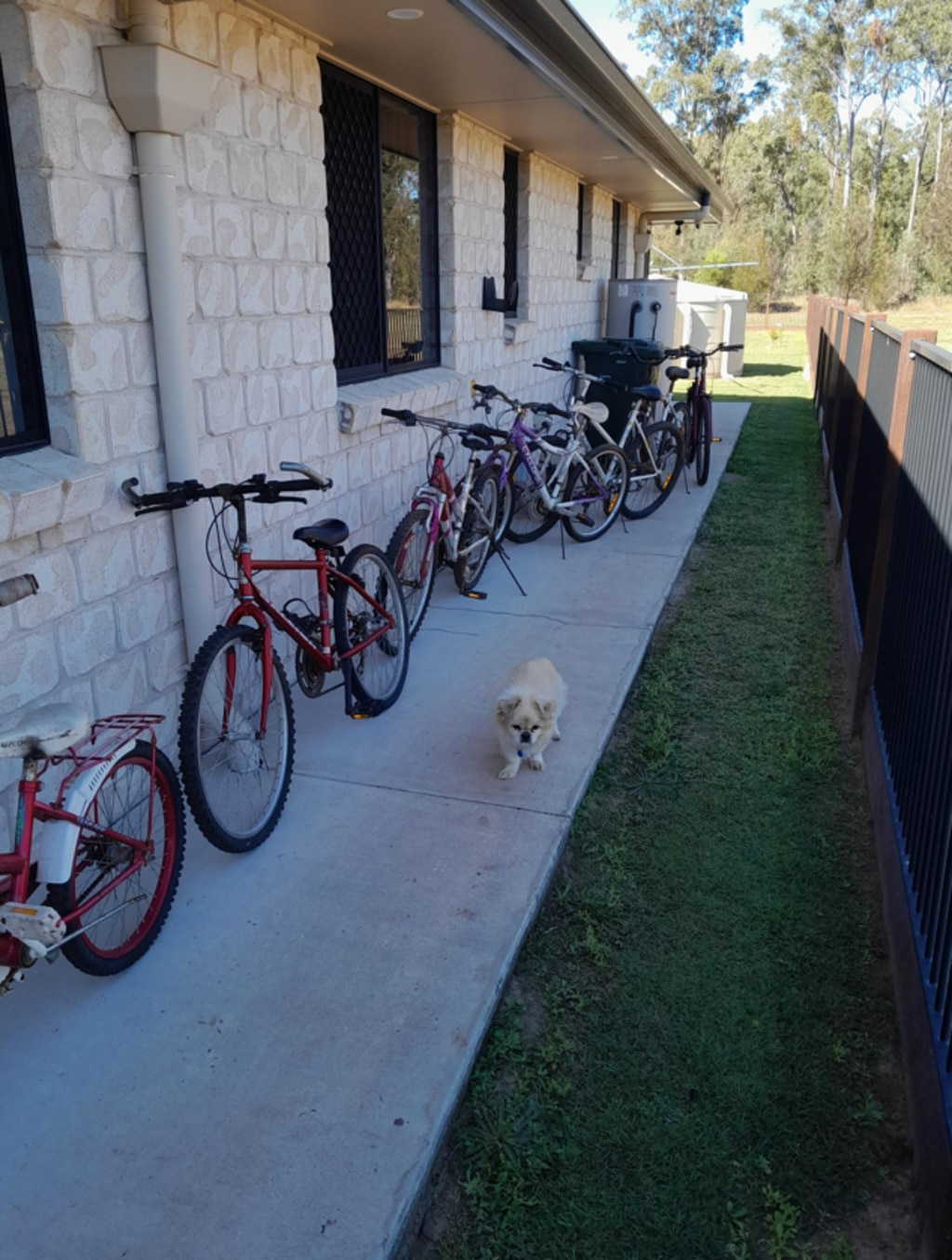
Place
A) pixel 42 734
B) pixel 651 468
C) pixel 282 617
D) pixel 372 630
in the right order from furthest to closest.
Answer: pixel 651 468 → pixel 372 630 → pixel 282 617 → pixel 42 734

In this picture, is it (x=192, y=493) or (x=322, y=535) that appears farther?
(x=322, y=535)

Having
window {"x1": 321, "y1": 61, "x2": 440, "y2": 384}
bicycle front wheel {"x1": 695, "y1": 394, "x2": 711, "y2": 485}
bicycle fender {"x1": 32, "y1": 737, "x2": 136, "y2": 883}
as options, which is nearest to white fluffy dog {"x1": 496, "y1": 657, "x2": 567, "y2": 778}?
bicycle fender {"x1": 32, "y1": 737, "x2": 136, "y2": 883}

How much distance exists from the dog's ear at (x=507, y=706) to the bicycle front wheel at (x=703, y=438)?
5.60 metres

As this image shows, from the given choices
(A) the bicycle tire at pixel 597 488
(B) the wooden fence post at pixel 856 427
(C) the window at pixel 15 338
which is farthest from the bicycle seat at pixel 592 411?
(C) the window at pixel 15 338

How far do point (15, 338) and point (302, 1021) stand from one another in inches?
81.7

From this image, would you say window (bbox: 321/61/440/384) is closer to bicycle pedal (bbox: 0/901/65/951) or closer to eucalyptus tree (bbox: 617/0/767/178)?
bicycle pedal (bbox: 0/901/65/951)

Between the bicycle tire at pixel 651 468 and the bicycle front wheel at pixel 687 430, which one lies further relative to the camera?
the bicycle front wheel at pixel 687 430

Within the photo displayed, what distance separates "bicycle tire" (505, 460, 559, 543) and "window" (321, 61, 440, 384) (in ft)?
3.20

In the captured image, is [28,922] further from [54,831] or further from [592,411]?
[592,411]

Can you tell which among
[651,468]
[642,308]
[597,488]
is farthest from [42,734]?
[642,308]

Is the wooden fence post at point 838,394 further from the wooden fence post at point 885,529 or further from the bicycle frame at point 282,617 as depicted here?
the bicycle frame at point 282,617

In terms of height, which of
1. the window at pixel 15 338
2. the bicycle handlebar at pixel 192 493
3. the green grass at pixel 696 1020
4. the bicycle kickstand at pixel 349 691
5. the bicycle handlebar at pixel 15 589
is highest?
the window at pixel 15 338

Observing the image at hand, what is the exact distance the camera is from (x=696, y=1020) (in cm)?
262

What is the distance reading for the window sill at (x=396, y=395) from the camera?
4.80 meters
